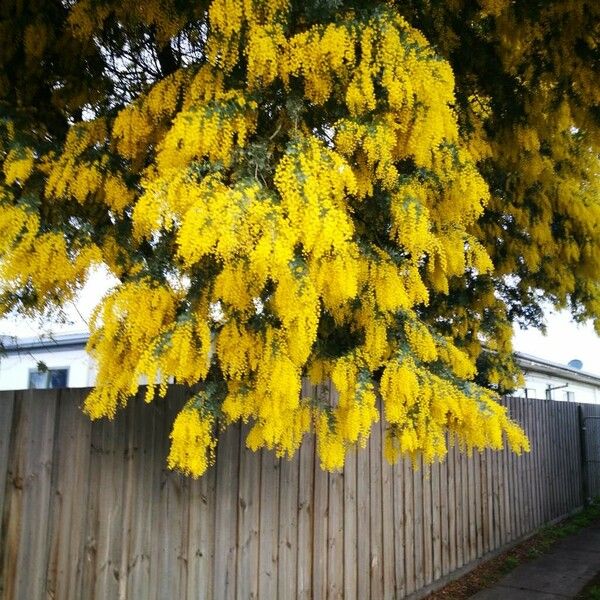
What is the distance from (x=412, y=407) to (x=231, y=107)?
1809mm

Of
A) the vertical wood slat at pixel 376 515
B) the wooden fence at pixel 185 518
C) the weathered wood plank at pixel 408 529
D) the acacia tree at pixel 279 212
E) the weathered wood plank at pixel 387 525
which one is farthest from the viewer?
the weathered wood plank at pixel 408 529

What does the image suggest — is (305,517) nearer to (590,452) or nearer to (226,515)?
(226,515)

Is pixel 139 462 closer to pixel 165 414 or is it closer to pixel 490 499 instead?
pixel 165 414

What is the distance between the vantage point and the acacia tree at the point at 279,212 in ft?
9.37

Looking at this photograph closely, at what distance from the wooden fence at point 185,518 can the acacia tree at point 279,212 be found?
0.55 m

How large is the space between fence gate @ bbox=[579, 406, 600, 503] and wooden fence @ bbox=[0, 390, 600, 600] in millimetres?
6489

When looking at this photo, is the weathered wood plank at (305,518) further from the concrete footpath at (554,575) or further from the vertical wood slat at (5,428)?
the concrete footpath at (554,575)

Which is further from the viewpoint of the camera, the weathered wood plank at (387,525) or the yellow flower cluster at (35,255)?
the weathered wood plank at (387,525)

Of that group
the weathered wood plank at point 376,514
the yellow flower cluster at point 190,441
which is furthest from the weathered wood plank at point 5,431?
the weathered wood plank at point 376,514

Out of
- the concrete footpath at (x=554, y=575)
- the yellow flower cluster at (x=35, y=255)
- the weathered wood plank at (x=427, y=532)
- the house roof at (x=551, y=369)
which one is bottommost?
the concrete footpath at (x=554, y=575)

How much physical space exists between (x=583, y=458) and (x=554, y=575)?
18.0ft

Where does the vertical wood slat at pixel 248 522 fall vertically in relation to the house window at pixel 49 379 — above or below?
below

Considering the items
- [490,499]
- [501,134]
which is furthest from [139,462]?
[490,499]

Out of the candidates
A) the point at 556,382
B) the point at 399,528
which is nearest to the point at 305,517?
the point at 399,528
